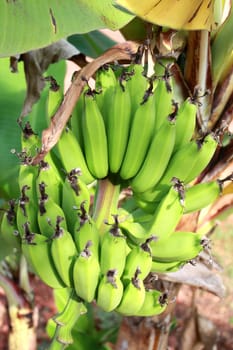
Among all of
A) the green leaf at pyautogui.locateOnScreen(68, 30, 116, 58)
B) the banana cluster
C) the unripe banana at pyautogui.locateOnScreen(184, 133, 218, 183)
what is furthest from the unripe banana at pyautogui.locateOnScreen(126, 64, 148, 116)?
the green leaf at pyautogui.locateOnScreen(68, 30, 116, 58)

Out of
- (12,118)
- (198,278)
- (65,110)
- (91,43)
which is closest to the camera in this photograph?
(65,110)

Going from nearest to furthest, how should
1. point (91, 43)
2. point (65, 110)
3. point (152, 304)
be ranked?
point (65, 110) → point (152, 304) → point (91, 43)

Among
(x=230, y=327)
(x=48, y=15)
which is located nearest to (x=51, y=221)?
(x=48, y=15)

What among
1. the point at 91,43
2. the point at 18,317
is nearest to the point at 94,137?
the point at 91,43

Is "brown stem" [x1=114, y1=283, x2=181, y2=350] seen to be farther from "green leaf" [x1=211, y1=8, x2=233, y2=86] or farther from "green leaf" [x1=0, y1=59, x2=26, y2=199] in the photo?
"green leaf" [x1=211, y1=8, x2=233, y2=86]

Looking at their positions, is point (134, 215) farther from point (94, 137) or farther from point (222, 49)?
point (222, 49)

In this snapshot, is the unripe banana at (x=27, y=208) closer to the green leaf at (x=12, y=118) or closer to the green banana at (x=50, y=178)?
the green banana at (x=50, y=178)

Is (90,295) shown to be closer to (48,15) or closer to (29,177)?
(29,177)

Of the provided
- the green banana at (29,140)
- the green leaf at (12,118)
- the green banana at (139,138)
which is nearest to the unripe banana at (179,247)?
the green banana at (139,138)
